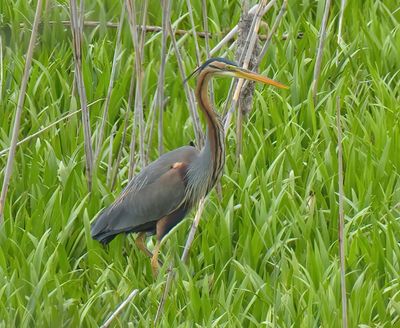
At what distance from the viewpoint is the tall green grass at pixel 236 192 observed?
14.9 ft

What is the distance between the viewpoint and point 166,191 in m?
5.31

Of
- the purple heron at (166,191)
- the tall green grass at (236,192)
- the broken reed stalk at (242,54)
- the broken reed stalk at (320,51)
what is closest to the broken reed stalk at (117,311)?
the tall green grass at (236,192)

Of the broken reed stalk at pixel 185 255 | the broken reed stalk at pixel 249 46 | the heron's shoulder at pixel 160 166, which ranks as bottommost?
the broken reed stalk at pixel 185 255

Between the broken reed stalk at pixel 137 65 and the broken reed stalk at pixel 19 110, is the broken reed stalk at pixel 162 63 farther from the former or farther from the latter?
the broken reed stalk at pixel 19 110

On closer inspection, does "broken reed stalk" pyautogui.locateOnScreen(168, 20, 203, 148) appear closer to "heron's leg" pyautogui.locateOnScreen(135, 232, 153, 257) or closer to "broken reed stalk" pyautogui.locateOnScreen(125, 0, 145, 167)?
"broken reed stalk" pyautogui.locateOnScreen(125, 0, 145, 167)

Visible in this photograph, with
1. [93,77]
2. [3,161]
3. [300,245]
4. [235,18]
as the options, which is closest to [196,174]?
[300,245]

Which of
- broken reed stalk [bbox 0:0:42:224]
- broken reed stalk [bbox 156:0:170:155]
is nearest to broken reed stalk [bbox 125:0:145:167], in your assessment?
broken reed stalk [bbox 156:0:170:155]

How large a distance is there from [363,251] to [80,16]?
60.0 inches

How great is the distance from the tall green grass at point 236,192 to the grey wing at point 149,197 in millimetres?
109

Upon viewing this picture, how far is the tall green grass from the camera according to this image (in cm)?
454

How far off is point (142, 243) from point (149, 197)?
0.20 metres

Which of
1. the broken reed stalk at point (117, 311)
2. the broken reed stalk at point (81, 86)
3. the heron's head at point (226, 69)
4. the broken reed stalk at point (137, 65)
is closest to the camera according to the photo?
the broken reed stalk at point (117, 311)

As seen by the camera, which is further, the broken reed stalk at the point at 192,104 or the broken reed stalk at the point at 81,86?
the broken reed stalk at the point at 192,104

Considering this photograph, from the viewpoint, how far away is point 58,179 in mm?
5551
